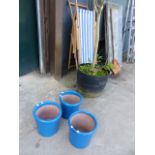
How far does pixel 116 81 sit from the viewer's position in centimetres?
281

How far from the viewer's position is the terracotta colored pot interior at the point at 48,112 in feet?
5.60

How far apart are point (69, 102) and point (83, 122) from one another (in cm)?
32

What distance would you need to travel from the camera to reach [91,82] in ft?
7.16

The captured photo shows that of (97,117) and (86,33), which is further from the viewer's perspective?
(86,33)

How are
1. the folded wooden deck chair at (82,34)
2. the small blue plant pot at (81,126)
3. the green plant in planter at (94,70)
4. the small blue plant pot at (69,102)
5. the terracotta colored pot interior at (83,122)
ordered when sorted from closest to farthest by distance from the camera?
the small blue plant pot at (81,126), the terracotta colored pot interior at (83,122), the small blue plant pot at (69,102), the green plant in planter at (94,70), the folded wooden deck chair at (82,34)

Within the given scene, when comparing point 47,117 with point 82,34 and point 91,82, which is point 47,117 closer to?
point 91,82

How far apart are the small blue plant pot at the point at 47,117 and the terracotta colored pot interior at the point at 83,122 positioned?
16cm

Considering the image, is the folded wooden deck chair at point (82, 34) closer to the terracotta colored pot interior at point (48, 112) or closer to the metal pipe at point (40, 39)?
the metal pipe at point (40, 39)

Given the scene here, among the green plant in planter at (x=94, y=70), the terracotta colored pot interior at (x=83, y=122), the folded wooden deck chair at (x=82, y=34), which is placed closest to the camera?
the terracotta colored pot interior at (x=83, y=122)

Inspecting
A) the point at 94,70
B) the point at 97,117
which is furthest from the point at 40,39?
the point at 97,117

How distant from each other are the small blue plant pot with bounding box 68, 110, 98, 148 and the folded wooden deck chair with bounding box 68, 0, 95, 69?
3.21 feet

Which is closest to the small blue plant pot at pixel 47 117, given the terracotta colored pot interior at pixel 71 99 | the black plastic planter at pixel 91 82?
the terracotta colored pot interior at pixel 71 99
